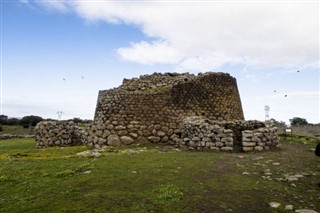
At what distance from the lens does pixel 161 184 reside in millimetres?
9055

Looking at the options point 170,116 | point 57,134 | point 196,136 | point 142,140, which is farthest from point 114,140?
point 57,134

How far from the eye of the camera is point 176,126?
19891mm

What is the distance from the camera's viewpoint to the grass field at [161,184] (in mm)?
7473

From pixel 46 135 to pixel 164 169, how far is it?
14719 mm

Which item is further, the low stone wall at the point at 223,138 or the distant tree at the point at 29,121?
the distant tree at the point at 29,121

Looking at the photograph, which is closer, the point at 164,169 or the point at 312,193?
the point at 312,193

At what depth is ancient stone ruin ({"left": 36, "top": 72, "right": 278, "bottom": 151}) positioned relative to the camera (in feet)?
55.6

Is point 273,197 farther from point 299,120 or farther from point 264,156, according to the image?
point 299,120

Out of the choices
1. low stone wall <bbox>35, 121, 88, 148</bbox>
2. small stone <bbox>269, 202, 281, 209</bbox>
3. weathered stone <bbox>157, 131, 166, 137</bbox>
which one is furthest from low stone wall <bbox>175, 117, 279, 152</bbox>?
low stone wall <bbox>35, 121, 88, 148</bbox>

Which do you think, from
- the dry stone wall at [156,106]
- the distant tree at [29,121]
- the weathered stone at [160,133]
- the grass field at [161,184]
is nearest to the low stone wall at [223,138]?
the weathered stone at [160,133]

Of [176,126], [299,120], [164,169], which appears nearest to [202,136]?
[176,126]

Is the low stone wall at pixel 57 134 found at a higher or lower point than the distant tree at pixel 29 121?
lower

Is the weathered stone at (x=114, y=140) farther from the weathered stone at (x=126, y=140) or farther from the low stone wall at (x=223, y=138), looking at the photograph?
the low stone wall at (x=223, y=138)

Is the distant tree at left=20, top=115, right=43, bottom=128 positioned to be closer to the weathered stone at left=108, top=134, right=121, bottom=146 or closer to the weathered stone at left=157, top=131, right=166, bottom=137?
the weathered stone at left=108, top=134, right=121, bottom=146
